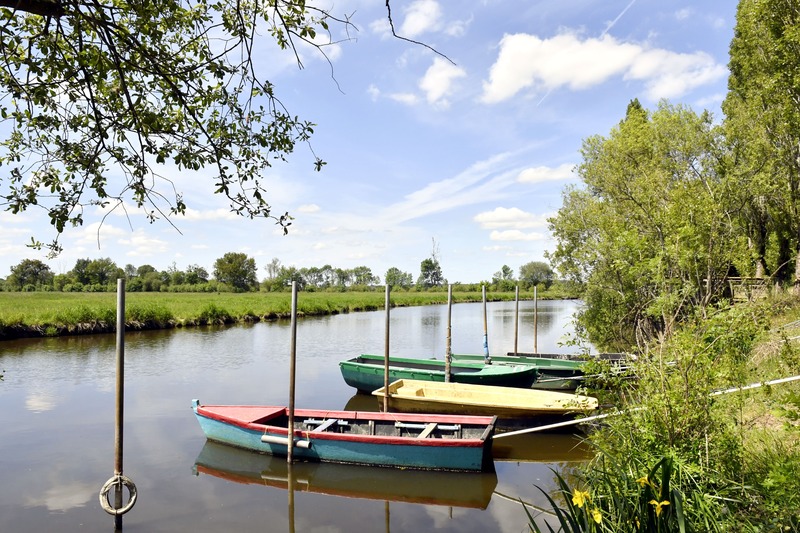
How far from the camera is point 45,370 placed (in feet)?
64.9

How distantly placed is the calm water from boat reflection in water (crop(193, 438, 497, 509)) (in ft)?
0.09

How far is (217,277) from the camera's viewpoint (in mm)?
86188

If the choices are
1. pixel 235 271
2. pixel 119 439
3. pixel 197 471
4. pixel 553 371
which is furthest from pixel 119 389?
pixel 235 271

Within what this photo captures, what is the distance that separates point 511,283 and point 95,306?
90.2 m

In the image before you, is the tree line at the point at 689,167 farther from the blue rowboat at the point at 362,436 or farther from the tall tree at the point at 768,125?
the blue rowboat at the point at 362,436

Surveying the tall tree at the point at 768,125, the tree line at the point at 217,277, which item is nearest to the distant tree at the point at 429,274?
the tree line at the point at 217,277

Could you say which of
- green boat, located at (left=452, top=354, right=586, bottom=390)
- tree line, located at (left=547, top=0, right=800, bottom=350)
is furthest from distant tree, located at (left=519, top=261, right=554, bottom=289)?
green boat, located at (left=452, top=354, right=586, bottom=390)

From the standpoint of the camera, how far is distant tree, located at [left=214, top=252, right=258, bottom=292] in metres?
83.9

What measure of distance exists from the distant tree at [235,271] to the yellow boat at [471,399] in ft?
235

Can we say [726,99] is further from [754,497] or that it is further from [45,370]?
[45,370]

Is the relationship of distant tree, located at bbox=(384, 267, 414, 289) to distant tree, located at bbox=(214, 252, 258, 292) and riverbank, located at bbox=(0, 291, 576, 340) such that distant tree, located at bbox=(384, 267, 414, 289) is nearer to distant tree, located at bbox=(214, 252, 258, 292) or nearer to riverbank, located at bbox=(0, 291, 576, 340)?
distant tree, located at bbox=(214, 252, 258, 292)

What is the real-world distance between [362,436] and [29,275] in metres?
71.4

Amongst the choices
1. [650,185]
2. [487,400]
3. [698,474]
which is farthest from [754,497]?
[650,185]

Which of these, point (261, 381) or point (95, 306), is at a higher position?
point (95, 306)
